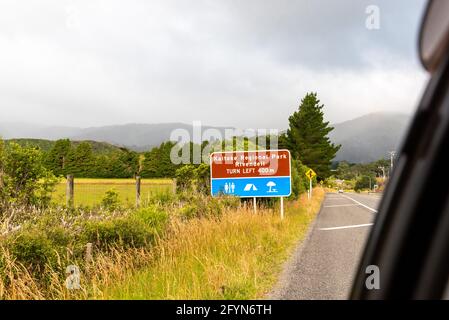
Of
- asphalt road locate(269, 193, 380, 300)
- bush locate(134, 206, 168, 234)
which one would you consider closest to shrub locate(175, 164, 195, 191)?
asphalt road locate(269, 193, 380, 300)

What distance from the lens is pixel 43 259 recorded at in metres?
5.61

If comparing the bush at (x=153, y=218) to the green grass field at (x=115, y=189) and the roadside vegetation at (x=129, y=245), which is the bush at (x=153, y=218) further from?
the green grass field at (x=115, y=189)

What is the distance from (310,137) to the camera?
199 feet

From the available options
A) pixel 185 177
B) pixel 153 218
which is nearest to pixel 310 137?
pixel 185 177

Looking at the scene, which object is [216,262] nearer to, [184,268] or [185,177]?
[184,268]

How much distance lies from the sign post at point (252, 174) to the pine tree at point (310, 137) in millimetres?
46457

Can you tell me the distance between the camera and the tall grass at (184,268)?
503 centimetres

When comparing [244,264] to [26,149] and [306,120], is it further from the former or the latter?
[306,120]

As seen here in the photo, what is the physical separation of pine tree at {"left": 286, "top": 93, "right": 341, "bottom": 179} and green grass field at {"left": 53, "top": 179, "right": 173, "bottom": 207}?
30477 millimetres

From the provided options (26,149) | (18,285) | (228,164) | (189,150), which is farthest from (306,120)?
(18,285)

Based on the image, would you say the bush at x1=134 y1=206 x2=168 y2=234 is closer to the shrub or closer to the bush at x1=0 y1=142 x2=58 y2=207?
the bush at x1=0 y1=142 x2=58 y2=207

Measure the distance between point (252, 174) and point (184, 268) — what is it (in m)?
7.87

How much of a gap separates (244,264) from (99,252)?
253 cm

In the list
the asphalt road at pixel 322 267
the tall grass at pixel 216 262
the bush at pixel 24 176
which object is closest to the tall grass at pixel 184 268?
the tall grass at pixel 216 262
